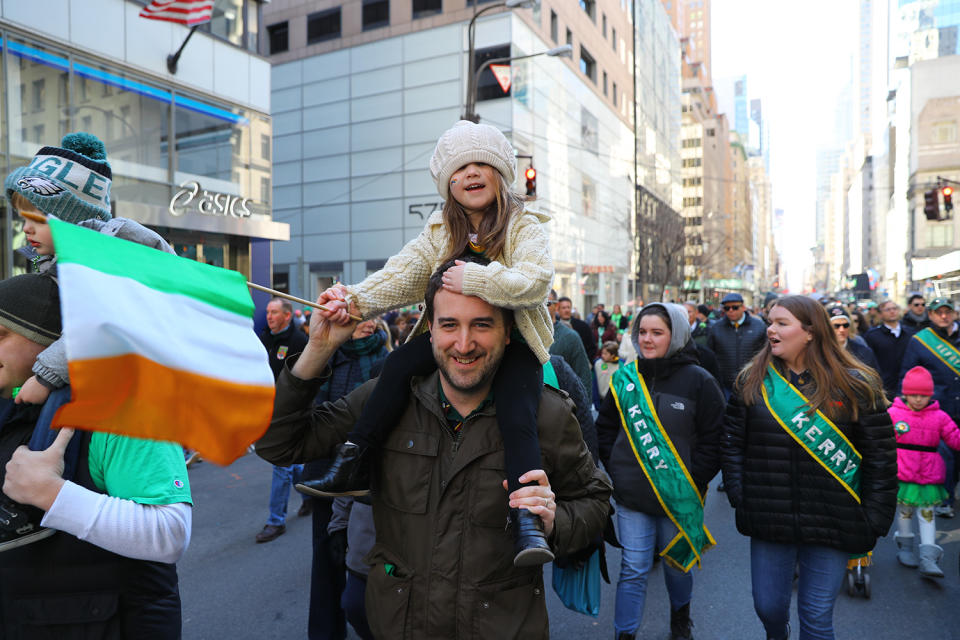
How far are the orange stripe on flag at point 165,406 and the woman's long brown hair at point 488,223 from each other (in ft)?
3.48

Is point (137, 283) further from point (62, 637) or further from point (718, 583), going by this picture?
point (718, 583)

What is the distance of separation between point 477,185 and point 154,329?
1.42 metres

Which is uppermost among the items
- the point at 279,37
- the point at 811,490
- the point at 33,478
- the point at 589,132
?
the point at 279,37

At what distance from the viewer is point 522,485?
2025mm

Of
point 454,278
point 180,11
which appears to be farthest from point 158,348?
point 180,11

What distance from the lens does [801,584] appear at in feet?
11.2

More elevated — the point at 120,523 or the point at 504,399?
the point at 504,399

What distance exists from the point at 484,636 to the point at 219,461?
105 cm

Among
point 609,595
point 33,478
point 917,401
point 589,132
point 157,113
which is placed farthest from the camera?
point 589,132

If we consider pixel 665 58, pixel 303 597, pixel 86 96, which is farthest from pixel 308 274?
pixel 665 58

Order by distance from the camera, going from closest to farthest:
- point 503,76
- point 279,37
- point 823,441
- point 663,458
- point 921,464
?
point 823,441
point 663,458
point 921,464
point 503,76
point 279,37

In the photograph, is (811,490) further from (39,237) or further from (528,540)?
(39,237)

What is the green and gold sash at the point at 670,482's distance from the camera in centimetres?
396

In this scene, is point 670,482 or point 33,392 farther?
point 670,482
